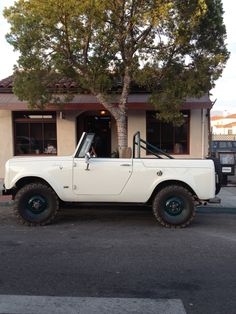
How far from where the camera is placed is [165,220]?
7.94 metres

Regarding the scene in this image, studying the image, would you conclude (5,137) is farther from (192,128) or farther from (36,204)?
(36,204)

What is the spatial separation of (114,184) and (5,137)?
8.14 m

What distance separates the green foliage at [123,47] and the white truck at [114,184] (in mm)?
3317

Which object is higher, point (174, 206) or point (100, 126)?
point (100, 126)

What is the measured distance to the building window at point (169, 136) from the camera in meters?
14.9

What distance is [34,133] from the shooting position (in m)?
15.1

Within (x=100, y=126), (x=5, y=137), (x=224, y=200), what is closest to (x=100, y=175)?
(x=224, y=200)

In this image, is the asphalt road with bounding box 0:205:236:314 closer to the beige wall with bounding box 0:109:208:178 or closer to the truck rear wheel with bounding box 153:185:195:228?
the truck rear wheel with bounding box 153:185:195:228

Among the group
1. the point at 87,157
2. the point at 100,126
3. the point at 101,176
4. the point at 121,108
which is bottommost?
the point at 101,176

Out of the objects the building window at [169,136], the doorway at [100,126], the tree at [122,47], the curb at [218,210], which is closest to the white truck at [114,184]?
the curb at [218,210]

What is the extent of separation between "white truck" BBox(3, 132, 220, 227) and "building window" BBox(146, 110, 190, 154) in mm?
7020

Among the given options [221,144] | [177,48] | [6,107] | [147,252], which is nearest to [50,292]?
[147,252]

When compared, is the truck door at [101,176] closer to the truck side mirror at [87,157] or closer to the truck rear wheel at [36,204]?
the truck side mirror at [87,157]

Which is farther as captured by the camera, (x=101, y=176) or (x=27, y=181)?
(x=27, y=181)
